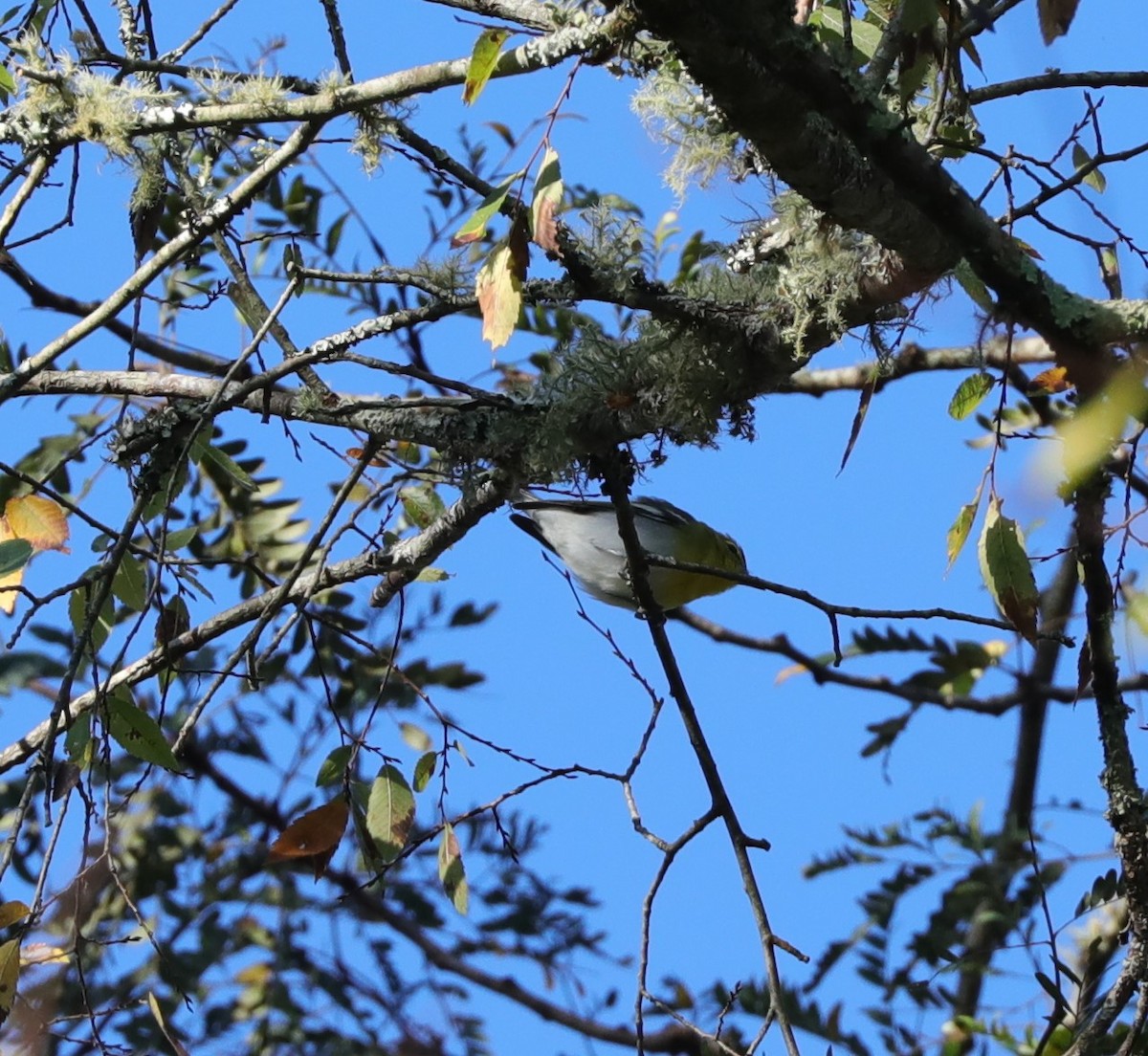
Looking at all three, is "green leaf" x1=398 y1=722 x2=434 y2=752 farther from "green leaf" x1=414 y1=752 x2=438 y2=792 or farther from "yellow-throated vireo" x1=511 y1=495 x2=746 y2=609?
"yellow-throated vireo" x1=511 y1=495 x2=746 y2=609

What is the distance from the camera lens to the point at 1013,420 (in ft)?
13.2

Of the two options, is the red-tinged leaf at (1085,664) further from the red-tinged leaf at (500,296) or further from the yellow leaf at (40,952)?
the yellow leaf at (40,952)

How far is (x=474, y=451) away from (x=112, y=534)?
642 millimetres

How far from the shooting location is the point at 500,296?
60.3 inches

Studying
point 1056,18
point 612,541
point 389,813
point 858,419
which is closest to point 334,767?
point 389,813

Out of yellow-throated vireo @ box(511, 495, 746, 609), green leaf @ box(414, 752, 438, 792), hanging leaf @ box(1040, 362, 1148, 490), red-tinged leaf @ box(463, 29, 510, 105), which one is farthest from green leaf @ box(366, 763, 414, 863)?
yellow-throated vireo @ box(511, 495, 746, 609)

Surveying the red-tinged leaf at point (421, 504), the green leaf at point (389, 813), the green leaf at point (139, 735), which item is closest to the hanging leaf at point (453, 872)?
the green leaf at point (389, 813)

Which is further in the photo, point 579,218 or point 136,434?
point 136,434

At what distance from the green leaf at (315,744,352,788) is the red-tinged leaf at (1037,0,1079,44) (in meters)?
1.77

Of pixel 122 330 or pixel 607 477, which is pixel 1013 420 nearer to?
pixel 607 477

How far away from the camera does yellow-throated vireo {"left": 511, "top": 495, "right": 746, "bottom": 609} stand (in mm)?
4496

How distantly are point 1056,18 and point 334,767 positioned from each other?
72.5 inches

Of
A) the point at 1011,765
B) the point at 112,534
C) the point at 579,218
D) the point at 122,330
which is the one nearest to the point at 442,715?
the point at 112,534

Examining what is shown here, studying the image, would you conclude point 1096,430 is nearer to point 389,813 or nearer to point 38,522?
point 389,813
